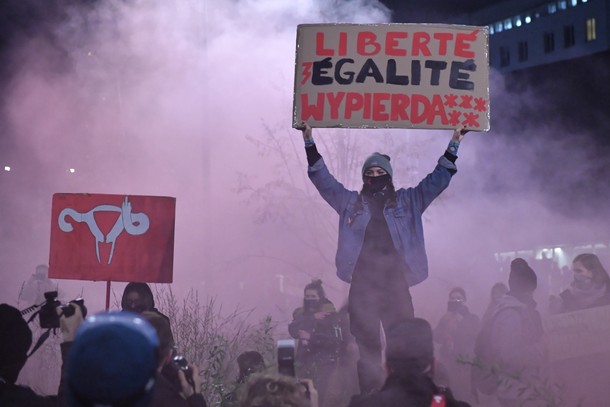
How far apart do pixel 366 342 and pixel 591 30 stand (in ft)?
112

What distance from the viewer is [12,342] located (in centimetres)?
276

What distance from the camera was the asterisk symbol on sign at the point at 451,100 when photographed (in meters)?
4.43

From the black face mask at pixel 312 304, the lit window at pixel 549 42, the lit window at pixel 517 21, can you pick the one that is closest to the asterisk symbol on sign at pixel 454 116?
the black face mask at pixel 312 304

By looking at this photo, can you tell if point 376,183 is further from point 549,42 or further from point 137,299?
point 549,42

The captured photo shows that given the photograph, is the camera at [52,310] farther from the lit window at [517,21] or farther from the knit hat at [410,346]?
the lit window at [517,21]

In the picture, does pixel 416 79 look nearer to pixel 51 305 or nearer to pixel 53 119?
pixel 51 305

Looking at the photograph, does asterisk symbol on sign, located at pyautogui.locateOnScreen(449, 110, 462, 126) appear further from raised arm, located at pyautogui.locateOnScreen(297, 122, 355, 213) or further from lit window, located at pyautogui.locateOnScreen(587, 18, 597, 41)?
lit window, located at pyautogui.locateOnScreen(587, 18, 597, 41)

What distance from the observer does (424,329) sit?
2592mm

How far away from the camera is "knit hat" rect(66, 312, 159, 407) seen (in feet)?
4.17

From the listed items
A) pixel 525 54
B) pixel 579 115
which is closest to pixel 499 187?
pixel 579 115

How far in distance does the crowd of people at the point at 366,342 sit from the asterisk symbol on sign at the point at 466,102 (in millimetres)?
155

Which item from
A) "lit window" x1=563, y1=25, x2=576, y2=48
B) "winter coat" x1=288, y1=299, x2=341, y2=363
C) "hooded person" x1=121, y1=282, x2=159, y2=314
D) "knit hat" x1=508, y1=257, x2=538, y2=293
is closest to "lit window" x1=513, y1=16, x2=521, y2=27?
"lit window" x1=563, y1=25, x2=576, y2=48

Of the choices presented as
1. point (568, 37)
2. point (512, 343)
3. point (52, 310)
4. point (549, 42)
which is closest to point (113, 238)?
point (52, 310)

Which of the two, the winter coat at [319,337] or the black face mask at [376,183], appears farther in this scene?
the winter coat at [319,337]
